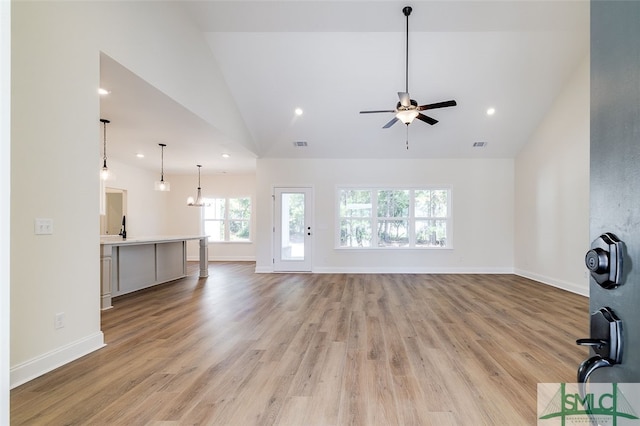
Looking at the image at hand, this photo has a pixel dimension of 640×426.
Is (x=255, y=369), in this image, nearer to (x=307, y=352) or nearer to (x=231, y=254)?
(x=307, y=352)

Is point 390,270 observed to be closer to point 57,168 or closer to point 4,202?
point 57,168

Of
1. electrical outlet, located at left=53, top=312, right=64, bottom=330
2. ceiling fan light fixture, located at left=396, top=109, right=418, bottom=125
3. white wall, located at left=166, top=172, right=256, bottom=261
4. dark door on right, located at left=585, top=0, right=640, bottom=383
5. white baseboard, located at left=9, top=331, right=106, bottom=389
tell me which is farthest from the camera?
white wall, located at left=166, top=172, right=256, bottom=261

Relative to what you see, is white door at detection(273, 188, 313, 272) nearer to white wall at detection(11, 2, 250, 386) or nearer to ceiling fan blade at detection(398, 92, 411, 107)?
ceiling fan blade at detection(398, 92, 411, 107)

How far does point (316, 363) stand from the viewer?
2.59 m

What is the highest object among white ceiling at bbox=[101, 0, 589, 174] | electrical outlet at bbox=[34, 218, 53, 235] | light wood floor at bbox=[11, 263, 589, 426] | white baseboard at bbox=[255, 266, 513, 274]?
white ceiling at bbox=[101, 0, 589, 174]

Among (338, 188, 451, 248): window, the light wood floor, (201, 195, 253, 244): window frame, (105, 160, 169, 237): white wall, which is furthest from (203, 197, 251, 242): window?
the light wood floor

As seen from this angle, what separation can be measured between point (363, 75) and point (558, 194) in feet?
13.2

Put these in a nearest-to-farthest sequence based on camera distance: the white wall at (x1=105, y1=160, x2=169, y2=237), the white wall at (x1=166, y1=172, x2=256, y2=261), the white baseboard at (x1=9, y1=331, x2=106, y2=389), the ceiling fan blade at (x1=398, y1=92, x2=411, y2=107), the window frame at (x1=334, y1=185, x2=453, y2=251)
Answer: the white baseboard at (x1=9, y1=331, x2=106, y2=389) → the ceiling fan blade at (x1=398, y1=92, x2=411, y2=107) → the window frame at (x1=334, y1=185, x2=453, y2=251) → the white wall at (x1=105, y1=160, x2=169, y2=237) → the white wall at (x1=166, y1=172, x2=256, y2=261)

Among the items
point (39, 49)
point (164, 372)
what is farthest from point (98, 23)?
point (164, 372)

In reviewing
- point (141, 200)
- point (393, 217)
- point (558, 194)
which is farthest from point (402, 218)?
point (141, 200)

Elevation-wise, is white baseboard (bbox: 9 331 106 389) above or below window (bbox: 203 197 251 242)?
below

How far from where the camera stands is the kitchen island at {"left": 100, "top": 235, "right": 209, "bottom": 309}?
432 centimetres

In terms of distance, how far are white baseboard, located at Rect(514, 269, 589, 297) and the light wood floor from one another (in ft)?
0.72

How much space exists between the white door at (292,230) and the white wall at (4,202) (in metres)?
6.71
